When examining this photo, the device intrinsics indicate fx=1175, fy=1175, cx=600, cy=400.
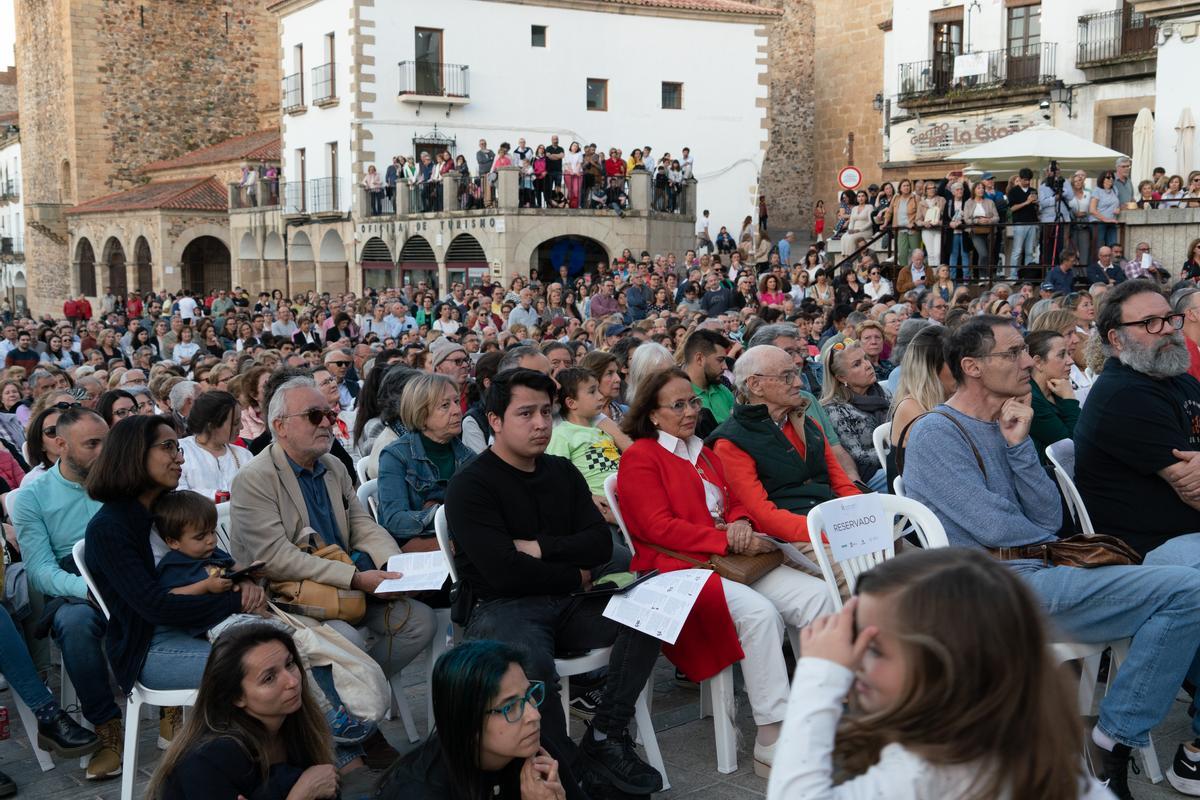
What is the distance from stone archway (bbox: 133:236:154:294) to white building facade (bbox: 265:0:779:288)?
29.9 feet

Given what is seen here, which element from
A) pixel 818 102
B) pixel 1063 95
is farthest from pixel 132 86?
pixel 1063 95

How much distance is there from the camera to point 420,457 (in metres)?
5.23

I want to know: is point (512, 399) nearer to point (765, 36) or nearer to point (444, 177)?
point (444, 177)

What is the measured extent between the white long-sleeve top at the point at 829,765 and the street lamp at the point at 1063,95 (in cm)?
2417

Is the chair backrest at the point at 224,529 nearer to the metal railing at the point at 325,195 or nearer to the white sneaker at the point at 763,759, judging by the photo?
the white sneaker at the point at 763,759

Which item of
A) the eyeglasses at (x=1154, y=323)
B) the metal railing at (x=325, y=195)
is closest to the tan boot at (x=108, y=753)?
the eyeglasses at (x=1154, y=323)

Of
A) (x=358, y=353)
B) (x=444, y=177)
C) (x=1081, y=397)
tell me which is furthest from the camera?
(x=444, y=177)

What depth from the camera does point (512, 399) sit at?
13.5 ft

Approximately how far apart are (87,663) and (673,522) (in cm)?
221

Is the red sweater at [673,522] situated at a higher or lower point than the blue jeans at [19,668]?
higher

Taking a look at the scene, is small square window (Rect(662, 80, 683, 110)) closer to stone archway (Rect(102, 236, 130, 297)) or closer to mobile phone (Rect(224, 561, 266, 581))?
stone archway (Rect(102, 236, 130, 297))

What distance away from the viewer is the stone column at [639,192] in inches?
981

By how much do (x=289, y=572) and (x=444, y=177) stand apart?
22190mm

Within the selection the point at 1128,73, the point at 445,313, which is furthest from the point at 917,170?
the point at 445,313
